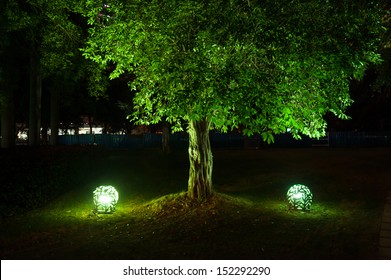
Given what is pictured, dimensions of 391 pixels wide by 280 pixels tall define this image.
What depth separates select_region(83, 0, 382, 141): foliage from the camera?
9.16 m

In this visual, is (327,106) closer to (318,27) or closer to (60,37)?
(318,27)

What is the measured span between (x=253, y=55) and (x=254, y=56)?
0.08m

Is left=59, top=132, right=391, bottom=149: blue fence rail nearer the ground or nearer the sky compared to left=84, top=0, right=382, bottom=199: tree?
nearer the ground

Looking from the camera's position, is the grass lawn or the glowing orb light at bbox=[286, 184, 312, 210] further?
the glowing orb light at bbox=[286, 184, 312, 210]

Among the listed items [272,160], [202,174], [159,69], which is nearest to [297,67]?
[159,69]

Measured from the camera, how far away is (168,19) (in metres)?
10.1

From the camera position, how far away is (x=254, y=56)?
373 inches

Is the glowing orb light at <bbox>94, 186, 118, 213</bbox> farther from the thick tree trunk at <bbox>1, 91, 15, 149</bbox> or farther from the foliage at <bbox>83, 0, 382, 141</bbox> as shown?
the thick tree trunk at <bbox>1, 91, 15, 149</bbox>

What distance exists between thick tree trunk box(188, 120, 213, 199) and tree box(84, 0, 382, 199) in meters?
1.98

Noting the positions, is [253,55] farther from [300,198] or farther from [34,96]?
[34,96]

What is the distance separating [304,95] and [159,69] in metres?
3.27

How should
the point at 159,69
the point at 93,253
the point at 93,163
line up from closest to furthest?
the point at 93,253
the point at 159,69
the point at 93,163

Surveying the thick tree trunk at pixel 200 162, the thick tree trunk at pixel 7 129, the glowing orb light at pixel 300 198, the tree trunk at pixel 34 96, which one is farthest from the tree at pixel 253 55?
the thick tree trunk at pixel 7 129

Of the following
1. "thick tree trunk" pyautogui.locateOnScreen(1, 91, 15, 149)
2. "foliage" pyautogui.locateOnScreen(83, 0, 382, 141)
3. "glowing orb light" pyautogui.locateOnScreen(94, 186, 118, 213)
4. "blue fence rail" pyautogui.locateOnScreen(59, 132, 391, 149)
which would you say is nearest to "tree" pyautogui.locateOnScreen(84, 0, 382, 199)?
"foliage" pyautogui.locateOnScreen(83, 0, 382, 141)
